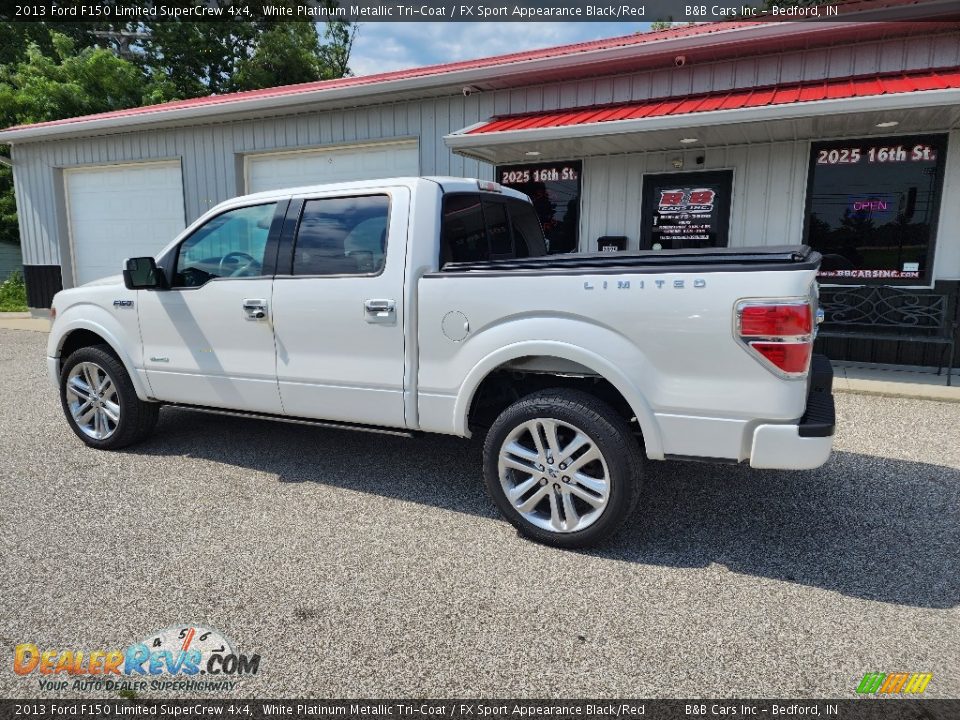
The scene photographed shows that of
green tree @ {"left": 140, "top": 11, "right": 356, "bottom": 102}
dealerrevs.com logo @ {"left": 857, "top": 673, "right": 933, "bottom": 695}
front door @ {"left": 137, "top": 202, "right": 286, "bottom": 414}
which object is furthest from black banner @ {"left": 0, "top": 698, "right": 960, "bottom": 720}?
green tree @ {"left": 140, "top": 11, "right": 356, "bottom": 102}

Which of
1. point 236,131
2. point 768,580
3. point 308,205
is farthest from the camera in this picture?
point 236,131

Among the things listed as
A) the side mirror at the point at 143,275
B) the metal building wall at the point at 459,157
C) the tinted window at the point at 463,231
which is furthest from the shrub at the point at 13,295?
the tinted window at the point at 463,231

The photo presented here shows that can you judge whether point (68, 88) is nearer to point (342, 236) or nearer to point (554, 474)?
point (342, 236)

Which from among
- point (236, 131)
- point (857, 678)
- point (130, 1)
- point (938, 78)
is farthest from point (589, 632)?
point (130, 1)

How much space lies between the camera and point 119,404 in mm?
4668

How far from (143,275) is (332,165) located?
6.44 m

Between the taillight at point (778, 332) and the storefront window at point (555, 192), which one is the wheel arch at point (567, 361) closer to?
the taillight at point (778, 332)

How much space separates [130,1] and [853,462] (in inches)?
1295

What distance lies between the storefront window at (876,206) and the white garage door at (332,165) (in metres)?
5.45

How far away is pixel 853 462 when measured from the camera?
4523 millimetres

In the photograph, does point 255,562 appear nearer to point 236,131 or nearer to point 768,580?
point 768,580

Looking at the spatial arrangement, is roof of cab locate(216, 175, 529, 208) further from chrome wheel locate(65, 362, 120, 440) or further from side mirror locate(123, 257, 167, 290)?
chrome wheel locate(65, 362, 120, 440)

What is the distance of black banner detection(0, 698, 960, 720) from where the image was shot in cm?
212

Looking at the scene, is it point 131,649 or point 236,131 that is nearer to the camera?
point 131,649
